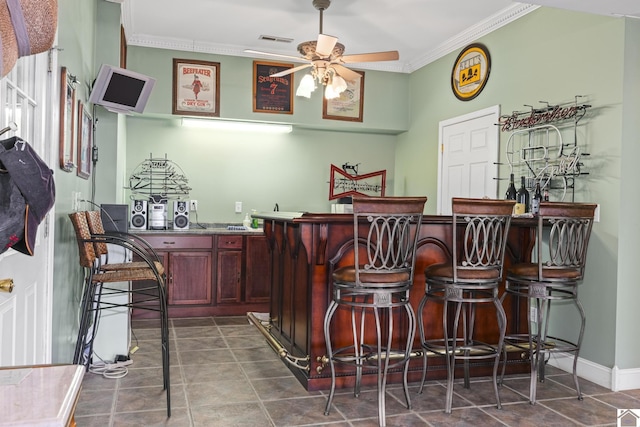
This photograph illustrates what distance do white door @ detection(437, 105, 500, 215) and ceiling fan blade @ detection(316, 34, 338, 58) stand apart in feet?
5.39

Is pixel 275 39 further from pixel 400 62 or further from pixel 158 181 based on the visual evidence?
pixel 158 181

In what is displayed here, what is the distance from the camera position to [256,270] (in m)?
5.34

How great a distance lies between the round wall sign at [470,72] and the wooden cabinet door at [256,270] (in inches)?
97.9

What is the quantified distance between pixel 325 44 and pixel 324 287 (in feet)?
6.09

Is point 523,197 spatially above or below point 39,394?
above

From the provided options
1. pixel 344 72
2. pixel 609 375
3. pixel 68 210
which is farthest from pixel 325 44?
pixel 609 375

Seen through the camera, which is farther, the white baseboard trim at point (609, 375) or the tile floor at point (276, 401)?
the white baseboard trim at point (609, 375)

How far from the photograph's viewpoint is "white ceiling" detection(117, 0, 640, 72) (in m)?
4.42

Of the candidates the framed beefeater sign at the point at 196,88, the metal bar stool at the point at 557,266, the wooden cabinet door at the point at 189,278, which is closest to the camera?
the metal bar stool at the point at 557,266

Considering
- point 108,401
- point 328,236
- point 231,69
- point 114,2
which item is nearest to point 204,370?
point 108,401

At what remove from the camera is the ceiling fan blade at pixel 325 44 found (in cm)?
382

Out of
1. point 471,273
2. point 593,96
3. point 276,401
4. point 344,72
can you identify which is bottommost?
point 276,401

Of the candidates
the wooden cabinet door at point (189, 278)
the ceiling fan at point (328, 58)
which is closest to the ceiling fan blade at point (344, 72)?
the ceiling fan at point (328, 58)

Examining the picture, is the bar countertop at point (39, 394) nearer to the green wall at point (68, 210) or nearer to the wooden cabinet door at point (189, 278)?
the green wall at point (68, 210)
